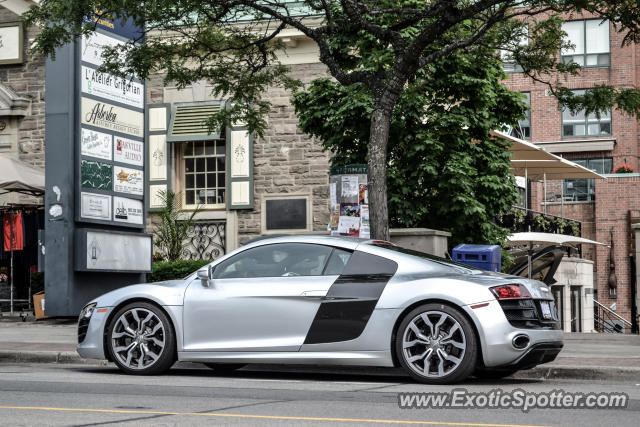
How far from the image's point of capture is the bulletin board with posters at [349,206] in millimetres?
13656

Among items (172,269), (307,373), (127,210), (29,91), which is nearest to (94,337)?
(307,373)

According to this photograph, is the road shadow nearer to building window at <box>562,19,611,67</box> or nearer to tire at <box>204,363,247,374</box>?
tire at <box>204,363,247,374</box>

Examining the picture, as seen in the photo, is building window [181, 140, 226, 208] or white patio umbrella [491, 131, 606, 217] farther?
building window [181, 140, 226, 208]

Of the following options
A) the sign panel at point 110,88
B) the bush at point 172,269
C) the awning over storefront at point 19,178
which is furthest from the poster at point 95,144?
the bush at point 172,269

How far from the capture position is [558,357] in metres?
10.9

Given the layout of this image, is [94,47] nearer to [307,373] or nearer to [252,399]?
[307,373]

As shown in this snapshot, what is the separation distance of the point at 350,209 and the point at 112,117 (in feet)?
18.6

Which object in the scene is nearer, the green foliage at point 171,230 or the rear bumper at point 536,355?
the rear bumper at point 536,355

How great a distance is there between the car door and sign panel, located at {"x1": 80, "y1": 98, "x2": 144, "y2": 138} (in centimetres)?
787

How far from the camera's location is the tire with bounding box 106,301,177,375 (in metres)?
→ 9.60

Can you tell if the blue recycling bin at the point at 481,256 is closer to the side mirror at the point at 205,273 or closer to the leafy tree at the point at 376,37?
the leafy tree at the point at 376,37

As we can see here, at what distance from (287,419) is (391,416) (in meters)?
0.73

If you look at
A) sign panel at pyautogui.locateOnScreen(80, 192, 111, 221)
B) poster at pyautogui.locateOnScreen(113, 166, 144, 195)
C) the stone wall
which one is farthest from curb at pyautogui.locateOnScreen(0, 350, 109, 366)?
the stone wall

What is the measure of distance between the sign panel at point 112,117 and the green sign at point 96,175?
2.28 feet
